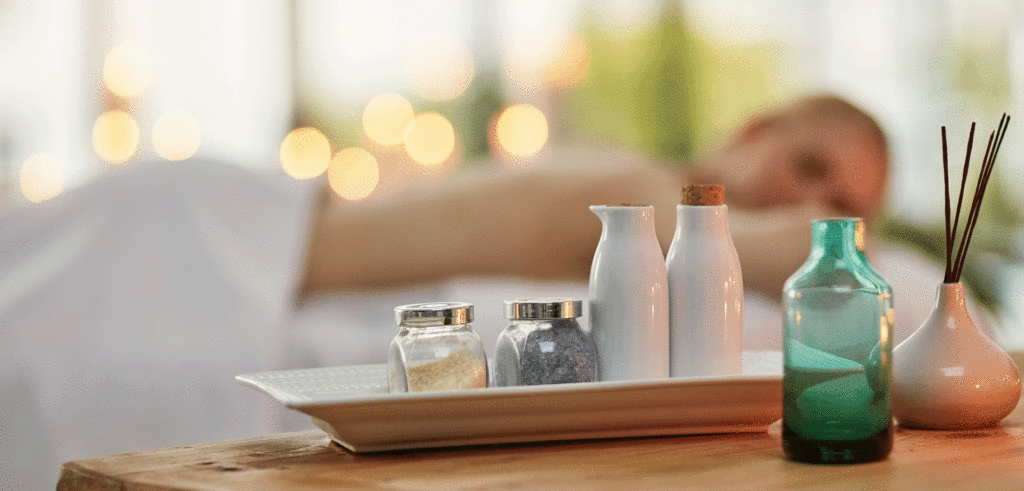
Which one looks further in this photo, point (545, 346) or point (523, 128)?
point (523, 128)

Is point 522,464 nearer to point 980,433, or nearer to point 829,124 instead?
point 980,433

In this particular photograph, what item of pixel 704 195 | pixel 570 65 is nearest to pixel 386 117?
pixel 570 65

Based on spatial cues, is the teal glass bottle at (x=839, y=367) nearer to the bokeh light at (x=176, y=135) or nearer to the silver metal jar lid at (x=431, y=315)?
the silver metal jar lid at (x=431, y=315)

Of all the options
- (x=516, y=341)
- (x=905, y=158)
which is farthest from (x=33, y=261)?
(x=905, y=158)

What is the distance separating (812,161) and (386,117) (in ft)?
9.19

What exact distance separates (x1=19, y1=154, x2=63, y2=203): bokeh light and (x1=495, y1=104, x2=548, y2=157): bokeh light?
6.38ft

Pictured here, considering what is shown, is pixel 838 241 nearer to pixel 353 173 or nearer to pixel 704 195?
pixel 704 195

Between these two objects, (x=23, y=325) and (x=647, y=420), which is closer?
(x=647, y=420)

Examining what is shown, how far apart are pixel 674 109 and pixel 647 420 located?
3488 mm

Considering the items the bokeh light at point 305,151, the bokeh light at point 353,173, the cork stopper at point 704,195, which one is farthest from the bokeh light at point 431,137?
the cork stopper at point 704,195

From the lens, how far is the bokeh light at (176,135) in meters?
4.08

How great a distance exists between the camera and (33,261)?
141cm

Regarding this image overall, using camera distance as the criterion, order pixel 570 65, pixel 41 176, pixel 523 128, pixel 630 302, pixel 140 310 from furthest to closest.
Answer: pixel 523 128 < pixel 570 65 < pixel 41 176 < pixel 140 310 < pixel 630 302

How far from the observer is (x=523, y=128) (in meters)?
4.25
